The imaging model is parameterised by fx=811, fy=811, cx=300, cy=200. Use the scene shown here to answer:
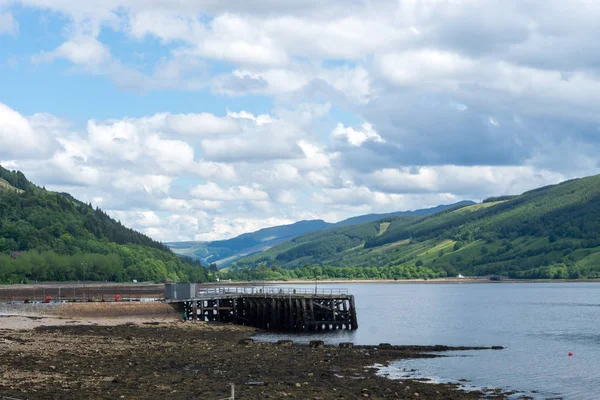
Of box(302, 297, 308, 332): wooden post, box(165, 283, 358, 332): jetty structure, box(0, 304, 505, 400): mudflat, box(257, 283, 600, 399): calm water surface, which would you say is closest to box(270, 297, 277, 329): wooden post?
box(165, 283, 358, 332): jetty structure

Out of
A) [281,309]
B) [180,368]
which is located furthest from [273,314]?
[180,368]

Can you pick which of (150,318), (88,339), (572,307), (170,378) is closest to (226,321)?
(150,318)

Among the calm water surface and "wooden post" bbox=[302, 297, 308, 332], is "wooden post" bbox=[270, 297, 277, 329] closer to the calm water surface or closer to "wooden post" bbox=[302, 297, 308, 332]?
"wooden post" bbox=[302, 297, 308, 332]

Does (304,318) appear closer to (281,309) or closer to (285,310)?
(285,310)

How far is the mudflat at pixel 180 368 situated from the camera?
45.2 m

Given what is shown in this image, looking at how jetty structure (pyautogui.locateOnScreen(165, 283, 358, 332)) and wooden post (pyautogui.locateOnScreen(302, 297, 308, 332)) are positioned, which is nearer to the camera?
wooden post (pyautogui.locateOnScreen(302, 297, 308, 332))

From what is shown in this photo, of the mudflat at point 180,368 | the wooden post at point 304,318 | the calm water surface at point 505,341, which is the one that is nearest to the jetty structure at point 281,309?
the wooden post at point 304,318

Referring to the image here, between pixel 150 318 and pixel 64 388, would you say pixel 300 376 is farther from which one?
pixel 150 318

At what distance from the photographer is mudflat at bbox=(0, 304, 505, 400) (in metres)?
45.2

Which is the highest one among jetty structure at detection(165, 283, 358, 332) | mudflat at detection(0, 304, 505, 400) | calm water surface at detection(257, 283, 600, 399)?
jetty structure at detection(165, 283, 358, 332)

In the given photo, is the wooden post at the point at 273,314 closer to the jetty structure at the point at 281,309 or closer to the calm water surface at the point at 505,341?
the jetty structure at the point at 281,309

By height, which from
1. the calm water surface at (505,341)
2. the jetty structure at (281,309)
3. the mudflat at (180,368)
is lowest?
the calm water surface at (505,341)

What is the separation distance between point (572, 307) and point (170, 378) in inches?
5974

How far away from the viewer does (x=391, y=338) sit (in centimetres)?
10150
